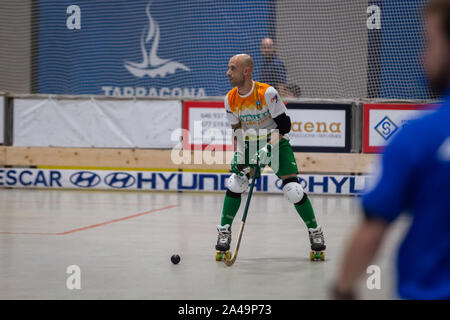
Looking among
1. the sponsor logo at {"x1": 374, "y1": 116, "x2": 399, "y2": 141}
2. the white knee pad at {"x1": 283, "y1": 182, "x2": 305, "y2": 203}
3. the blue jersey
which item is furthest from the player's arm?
the sponsor logo at {"x1": 374, "y1": 116, "x2": 399, "y2": 141}

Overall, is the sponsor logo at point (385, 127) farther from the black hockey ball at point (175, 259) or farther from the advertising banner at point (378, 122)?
the black hockey ball at point (175, 259)

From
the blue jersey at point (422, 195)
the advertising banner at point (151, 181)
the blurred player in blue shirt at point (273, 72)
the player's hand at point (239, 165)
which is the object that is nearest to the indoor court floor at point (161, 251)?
the blue jersey at point (422, 195)

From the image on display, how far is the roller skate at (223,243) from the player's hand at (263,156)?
63 centimetres

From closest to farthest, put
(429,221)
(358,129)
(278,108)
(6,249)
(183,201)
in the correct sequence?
(429,221) → (278,108) → (6,249) → (183,201) → (358,129)

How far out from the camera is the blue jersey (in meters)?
1.37

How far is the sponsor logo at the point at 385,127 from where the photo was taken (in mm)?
12633

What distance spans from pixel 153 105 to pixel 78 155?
1.84 meters

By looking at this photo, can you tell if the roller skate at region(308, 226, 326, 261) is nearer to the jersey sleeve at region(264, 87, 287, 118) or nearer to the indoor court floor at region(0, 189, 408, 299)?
the indoor court floor at region(0, 189, 408, 299)

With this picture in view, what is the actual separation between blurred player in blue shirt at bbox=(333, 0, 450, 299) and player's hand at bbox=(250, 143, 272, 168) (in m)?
3.89

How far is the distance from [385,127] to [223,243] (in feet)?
26.2

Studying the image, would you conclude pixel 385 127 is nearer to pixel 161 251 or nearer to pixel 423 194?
pixel 161 251

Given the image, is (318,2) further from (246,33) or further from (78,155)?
(78,155)
